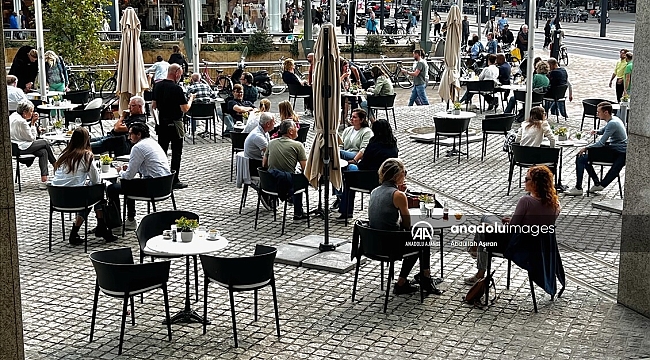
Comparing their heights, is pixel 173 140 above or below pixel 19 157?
above

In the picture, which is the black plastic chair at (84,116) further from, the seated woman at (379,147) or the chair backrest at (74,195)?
the seated woman at (379,147)

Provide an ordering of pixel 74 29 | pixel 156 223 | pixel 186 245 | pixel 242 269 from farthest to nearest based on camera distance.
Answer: pixel 74 29 < pixel 156 223 < pixel 186 245 < pixel 242 269

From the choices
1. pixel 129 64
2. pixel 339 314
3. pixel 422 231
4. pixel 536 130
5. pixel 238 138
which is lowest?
pixel 339 314

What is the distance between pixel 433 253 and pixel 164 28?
29.6 metres

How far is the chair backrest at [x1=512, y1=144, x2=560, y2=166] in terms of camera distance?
547 inches

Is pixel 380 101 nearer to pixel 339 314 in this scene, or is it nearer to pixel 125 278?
pixel 339 314

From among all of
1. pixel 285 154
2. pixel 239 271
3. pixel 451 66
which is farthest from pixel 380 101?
pixel 239 271

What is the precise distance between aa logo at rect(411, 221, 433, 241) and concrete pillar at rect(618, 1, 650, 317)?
6.46 ft

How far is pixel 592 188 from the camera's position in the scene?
47.8 ft

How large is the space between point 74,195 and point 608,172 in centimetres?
774

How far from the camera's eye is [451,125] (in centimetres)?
1661

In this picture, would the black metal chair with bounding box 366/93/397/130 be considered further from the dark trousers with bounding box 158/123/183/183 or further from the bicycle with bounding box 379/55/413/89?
the bicycle with bounding box 379/55/413/89

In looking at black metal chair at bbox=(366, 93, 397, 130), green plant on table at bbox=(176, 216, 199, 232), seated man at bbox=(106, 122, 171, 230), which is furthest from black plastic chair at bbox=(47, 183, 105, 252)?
black metal chair at bbox=(366, 93, 397, 130)

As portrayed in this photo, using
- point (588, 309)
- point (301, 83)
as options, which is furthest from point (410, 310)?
point (301, 83)
